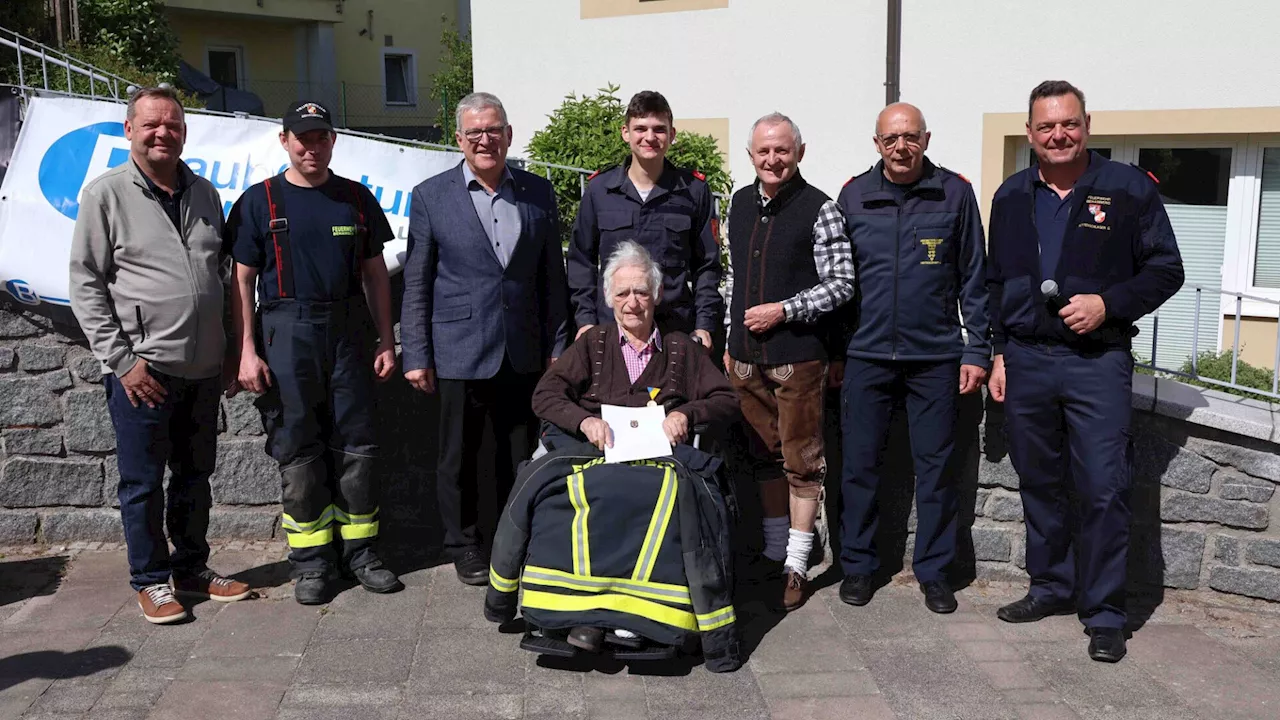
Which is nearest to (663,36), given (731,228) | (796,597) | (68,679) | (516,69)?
(516,69)

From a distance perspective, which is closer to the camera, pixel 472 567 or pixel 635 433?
pixel 635 433

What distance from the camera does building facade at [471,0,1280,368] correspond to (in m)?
8.12

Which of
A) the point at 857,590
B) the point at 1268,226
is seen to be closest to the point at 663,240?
the point at 857,590

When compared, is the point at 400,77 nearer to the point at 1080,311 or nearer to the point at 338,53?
the point at 338,53

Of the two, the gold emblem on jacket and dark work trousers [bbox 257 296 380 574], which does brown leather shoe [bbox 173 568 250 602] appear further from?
the gold emblem on jacket

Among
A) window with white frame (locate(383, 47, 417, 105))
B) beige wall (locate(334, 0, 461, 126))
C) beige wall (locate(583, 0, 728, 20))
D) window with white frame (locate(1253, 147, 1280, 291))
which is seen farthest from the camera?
window with white frame (locate(383, 47, 417, 105))

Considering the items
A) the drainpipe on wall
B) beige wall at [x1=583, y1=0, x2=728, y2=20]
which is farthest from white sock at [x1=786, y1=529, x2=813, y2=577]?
beige wall at [x1=583, y1=0, x2=728, y2=20]

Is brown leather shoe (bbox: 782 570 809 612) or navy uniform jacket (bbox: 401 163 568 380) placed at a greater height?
navy uniform jacket (bbox: 401 163 568 380)

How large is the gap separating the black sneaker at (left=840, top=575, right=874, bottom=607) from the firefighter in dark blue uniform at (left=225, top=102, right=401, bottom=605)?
1827mm

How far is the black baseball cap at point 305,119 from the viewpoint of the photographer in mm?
4305

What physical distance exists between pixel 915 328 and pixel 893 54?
538 centimetres

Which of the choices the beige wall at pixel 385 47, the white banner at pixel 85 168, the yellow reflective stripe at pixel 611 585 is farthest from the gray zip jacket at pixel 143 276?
the beige wall at pixel 385 47

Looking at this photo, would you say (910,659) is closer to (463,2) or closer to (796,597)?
(796,597)

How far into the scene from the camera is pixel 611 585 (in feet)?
13.1
